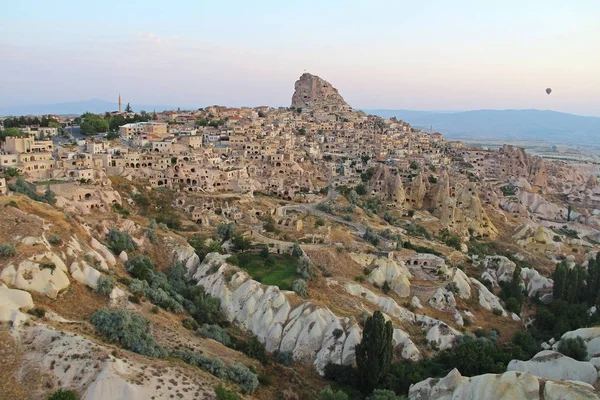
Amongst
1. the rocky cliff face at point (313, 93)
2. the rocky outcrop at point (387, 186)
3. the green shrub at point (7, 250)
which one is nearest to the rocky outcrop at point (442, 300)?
the green shrub at point (7, 250)

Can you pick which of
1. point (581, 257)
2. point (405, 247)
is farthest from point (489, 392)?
point (581, 257)

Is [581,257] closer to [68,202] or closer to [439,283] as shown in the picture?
[439,283]

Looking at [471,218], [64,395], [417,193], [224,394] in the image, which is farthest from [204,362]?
[417,193]

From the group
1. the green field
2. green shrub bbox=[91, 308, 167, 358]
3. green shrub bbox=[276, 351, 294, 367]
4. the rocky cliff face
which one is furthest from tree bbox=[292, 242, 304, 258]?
the rocky cliff face

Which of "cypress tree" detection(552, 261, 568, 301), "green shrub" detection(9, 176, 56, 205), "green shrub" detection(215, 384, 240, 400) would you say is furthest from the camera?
"cypress tree" detection(552, 261, 568, 301)

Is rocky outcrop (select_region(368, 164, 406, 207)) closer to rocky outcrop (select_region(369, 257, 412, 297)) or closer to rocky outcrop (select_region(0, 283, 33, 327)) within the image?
rocky outcrop (select_region(369, 257, 412, 297))

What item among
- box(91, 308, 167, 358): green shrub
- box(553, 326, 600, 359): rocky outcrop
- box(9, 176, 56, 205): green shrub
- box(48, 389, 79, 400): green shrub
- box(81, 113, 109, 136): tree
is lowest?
box(553, 326, 600, 359): rocky outcrop

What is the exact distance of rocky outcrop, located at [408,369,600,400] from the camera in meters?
21.3

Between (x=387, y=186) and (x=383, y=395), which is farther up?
(x=387, y=186)

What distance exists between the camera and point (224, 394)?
71.1ft

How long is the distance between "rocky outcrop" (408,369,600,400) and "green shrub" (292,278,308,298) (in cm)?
1256

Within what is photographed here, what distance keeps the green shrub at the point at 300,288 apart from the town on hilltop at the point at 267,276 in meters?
0.09

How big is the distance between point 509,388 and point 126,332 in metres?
17.6

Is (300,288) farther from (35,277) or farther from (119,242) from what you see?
(35,277)
